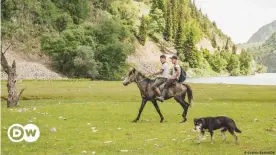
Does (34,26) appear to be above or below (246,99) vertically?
above

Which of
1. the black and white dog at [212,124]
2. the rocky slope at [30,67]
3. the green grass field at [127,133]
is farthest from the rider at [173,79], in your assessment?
the rocky slope at [30,67]

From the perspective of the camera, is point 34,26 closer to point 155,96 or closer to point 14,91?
point 14,91

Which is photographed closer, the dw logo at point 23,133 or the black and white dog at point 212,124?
the black and white dog at point 212,124

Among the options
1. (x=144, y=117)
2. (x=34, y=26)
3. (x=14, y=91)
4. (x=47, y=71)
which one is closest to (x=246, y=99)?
(x=144, y=117)

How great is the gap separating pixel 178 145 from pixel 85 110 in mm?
16492

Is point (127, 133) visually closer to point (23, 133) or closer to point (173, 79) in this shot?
point (23, 133)

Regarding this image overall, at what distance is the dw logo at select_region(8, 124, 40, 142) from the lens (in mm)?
19766

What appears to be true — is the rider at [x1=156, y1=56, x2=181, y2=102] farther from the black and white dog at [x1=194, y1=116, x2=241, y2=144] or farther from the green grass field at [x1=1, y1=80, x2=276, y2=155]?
the black and white dog at [x1=194, y1=116, x2=241, y2=144]

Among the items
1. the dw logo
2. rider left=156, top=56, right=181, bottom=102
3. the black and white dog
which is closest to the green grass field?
the dw logo

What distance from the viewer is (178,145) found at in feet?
59.2

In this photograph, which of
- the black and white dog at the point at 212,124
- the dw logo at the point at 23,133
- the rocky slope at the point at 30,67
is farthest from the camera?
the rocky slope at the point at 30,67

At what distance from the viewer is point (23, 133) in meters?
21.3

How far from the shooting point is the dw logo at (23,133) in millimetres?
19766

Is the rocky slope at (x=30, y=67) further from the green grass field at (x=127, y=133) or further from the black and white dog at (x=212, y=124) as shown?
the black and white dog at (x=212, y=124)
